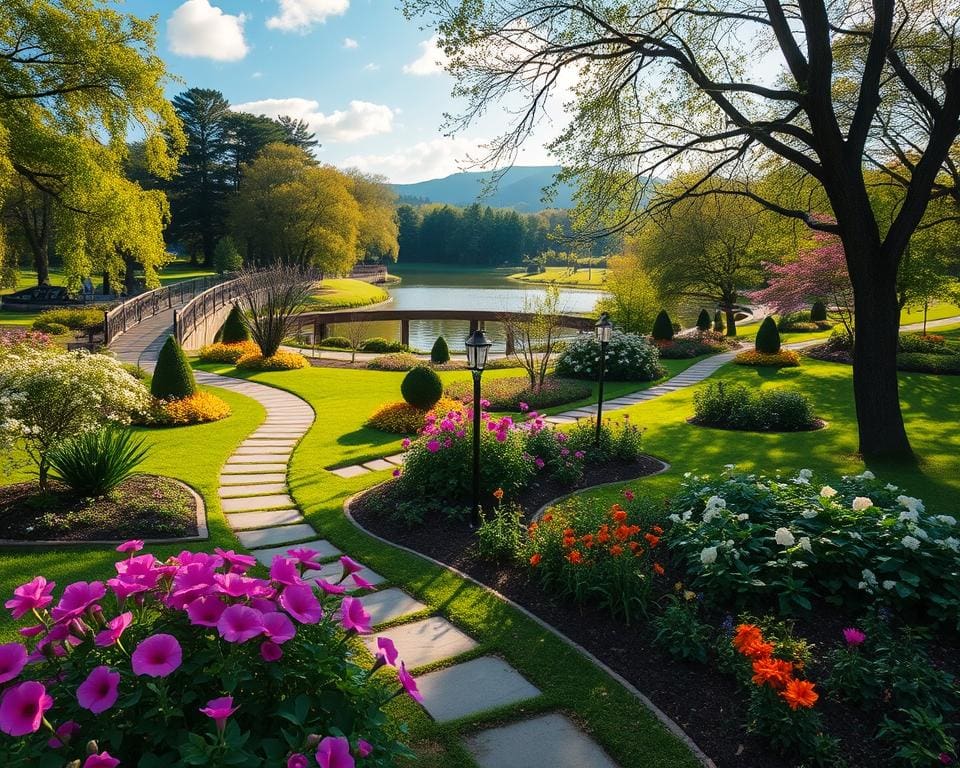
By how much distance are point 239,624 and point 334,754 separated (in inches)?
18.4

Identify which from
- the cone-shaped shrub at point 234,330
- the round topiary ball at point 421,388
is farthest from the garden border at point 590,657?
the cone-shaped shrub at point 234,330

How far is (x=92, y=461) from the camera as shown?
6.21 metres

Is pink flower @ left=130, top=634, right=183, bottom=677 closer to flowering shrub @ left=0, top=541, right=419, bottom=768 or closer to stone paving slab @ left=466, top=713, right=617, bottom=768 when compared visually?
flowering shrub @ left=0, top=541, right=419, bottom=768

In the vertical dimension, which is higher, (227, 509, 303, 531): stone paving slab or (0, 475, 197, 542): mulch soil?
(0, 475, 197, 542): mulch soil

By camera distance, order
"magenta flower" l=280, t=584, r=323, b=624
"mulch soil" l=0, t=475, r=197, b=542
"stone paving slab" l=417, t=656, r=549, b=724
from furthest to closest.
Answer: "mulch soil" l=0, t=475, r=197, b=542
"stone paving slab" l=417, t=656, r=549, b=724
"magenta flower" l=280, t=584, r=323, b=624

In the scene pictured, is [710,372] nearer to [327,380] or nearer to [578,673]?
[327,380]

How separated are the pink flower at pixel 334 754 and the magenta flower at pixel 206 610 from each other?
1.65 ft

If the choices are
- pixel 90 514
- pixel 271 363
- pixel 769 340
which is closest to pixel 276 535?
pixel 90 514

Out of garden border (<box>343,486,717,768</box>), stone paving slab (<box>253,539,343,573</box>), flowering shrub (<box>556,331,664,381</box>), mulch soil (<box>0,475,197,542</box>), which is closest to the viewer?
garden border (<box>343,486,717,768</box>)

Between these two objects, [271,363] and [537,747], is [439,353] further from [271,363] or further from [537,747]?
[537,747]

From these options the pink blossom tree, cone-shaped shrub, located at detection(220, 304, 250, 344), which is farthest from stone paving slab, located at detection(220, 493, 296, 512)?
the pink blossom tree

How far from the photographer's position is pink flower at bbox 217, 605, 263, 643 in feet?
5.86

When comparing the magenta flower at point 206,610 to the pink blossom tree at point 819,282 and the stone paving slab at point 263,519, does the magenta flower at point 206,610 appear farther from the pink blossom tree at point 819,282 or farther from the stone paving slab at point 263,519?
the pink blossom tree at point 819,282

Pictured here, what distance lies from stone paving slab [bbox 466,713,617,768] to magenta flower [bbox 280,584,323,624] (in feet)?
5.58
